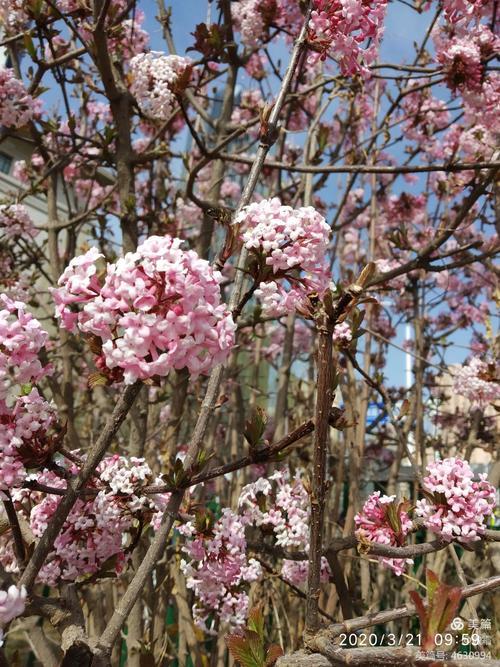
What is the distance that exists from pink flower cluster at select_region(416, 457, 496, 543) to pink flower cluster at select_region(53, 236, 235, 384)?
2.78ft

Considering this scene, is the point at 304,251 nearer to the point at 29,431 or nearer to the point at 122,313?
the point at 122,313

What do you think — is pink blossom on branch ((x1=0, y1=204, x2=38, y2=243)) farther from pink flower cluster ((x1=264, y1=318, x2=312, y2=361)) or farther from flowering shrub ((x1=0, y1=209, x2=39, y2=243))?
pink flower cluster ((x1=264, y1=318, x2=312, y2=361))

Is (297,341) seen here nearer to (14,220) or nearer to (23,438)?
(14,220)

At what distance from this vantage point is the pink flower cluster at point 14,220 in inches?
142

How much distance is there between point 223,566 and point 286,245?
1089mm

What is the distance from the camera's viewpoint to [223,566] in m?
1.70

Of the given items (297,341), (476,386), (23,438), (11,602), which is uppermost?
(297,341)

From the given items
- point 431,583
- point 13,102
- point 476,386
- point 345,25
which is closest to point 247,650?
point 431,583

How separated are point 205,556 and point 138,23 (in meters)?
4.21

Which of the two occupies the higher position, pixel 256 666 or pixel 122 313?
pixel 122 313

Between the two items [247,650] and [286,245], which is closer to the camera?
[247,650]

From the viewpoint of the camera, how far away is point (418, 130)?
4.45 m

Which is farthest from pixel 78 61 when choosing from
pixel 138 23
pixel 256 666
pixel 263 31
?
pixel 256 666

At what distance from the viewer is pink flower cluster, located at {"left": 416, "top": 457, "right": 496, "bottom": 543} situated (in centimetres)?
138
